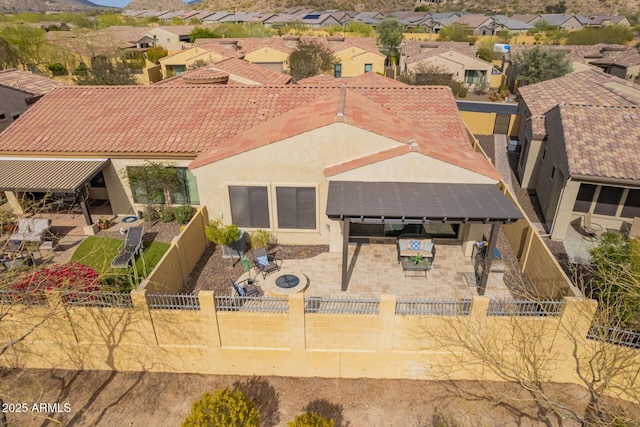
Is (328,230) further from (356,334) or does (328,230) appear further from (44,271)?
(44,271)

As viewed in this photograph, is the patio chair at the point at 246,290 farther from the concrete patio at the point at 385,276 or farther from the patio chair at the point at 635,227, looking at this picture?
the patio chair at the point at 635,227

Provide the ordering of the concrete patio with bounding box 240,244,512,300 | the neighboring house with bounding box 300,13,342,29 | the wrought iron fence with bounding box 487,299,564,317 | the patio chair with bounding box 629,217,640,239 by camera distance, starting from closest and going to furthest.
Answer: the wrought iron fence with bounding box 487,299,564,317, the concrete patio with bounding box 240,244,512,300, the patio chair with bounding box 629,217,640,239, the neighboring house with bounding box 300,13,342,29

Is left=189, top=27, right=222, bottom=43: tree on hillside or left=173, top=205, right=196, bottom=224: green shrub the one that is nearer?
left=173, top=205, right=196, bottom=224: green shrub

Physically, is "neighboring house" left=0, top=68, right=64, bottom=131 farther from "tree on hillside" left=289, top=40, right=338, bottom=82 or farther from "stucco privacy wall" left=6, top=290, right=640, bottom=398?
"tree on hillside" left=289, top=40, right=338, bottom=82

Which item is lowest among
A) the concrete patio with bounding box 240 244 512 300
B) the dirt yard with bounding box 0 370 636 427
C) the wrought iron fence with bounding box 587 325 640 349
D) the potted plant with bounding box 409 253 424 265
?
the dirt yard with bounding box 0 370 636 427

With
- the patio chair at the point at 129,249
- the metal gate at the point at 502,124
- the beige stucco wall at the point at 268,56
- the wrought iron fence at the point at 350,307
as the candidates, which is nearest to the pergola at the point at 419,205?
the wrought iron fence at the point at 350,307

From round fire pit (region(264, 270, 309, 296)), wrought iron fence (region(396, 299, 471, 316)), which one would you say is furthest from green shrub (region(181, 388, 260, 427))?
round fire pit (region(264, 270, 309, 296))

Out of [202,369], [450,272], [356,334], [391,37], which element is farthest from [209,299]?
[391,37]

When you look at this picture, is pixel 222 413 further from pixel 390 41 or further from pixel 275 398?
pixel 390 41
